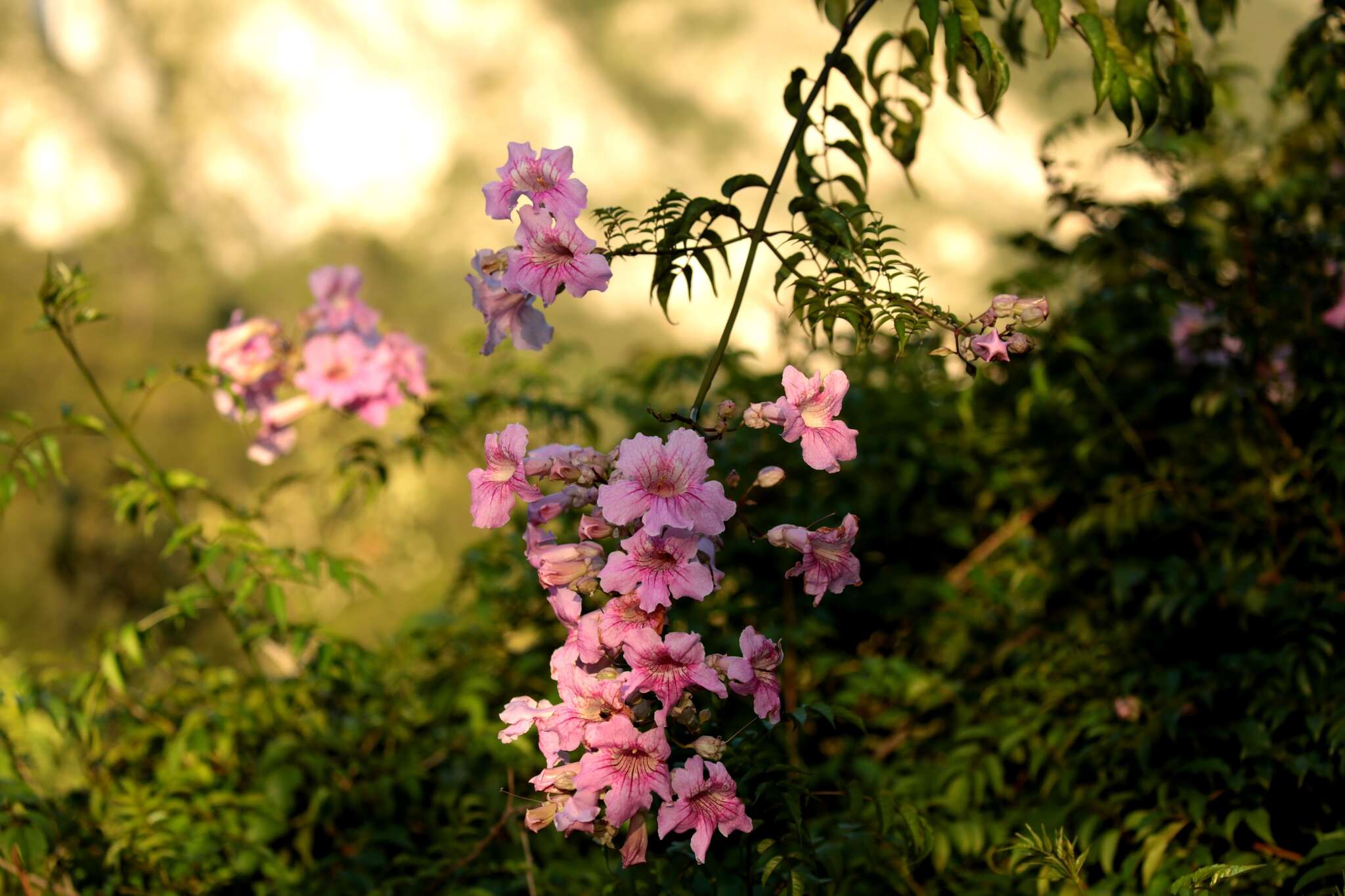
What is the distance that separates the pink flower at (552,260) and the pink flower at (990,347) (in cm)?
41

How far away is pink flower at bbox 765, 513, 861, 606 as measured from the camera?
120cm

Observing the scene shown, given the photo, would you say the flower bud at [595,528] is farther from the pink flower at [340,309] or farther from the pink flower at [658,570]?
the pink flower at [340,309]

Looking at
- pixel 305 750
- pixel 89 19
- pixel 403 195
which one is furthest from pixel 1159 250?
pixel 89 19

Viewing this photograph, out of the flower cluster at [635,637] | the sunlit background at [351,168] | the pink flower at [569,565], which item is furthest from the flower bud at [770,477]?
the sunlit background at [351,168]

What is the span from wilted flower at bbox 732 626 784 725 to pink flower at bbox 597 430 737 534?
0.50ft

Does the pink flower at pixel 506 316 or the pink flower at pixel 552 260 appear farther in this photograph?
the pink flower at pixel 506 316

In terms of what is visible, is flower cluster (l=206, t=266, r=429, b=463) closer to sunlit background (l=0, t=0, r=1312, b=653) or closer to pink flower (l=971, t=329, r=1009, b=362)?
pink flower (l=971, t=329, r=1009, b=362)

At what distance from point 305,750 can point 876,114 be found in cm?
172

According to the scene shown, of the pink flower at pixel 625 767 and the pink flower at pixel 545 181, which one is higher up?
the pink flower at pixel 545 181

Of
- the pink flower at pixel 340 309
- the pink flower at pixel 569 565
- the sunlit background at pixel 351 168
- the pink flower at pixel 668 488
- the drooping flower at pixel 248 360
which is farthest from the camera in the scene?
the sunlit background at pixel 351 168

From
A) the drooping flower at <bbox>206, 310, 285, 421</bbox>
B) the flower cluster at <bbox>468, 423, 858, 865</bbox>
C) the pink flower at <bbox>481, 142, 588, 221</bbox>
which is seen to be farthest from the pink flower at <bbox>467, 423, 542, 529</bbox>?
the drooping flower at <bbox>206, 310, 285, 421</bbox>

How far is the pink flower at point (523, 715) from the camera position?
123cm

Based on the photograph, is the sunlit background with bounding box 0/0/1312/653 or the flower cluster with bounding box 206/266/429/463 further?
the sunlit background with bounding box 0/0/1312/653

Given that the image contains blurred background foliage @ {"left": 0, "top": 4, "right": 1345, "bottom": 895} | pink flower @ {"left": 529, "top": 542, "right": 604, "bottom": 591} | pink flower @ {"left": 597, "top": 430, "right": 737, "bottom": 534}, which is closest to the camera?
pink flower @ {"left": 597, "top": 430, "right": 737, "bottom": 534}
